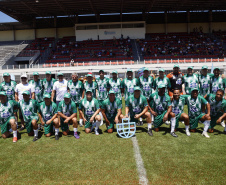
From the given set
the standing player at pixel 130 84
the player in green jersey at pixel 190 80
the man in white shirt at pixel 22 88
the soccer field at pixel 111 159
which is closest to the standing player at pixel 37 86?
the man in white shirt at pixel 22 88

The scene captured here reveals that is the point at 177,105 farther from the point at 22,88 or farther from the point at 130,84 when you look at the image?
the point at 22,88

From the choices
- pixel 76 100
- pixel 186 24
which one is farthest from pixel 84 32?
pixel 76 100

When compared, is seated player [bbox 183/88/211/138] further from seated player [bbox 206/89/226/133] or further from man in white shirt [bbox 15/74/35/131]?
man in white shirt [bbox 15/74/35/131]

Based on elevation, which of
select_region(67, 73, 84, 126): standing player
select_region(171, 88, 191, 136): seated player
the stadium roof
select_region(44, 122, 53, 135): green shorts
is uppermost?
the stadium roof

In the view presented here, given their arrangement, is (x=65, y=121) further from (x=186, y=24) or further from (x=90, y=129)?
(x=186, y=24)

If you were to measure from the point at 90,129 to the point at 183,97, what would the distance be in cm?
329

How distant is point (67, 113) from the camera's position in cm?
602

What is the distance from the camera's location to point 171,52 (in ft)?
87.6

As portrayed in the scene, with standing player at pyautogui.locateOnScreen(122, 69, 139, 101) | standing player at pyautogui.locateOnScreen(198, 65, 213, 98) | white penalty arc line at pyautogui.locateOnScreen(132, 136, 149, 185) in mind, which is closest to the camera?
white penalty arc line at pyautogui.locateOnScreen(132, 136, 149, 185)

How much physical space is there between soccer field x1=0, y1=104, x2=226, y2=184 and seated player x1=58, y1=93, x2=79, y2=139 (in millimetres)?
365

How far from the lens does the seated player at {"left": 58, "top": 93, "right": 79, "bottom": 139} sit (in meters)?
5.81

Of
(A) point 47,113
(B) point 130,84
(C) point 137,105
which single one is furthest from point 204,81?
(A) point 47,113

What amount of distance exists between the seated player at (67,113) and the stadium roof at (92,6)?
22.7m

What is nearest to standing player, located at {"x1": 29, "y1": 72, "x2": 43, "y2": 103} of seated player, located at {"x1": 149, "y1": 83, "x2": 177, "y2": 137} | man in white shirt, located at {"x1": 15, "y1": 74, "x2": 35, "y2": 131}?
→ man in white shirt, located at {"x1": 15, "y1": 74, "x2": 35, "y2": 131}
